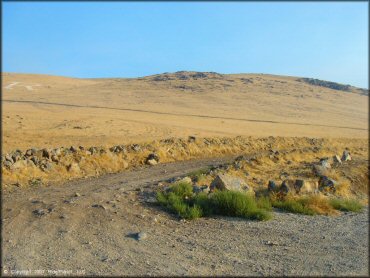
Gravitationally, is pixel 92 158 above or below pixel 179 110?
above

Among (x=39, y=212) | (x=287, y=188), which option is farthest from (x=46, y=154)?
(x=287, y=188)

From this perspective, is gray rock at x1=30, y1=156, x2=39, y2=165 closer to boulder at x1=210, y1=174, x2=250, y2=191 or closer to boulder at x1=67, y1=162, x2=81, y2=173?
boulder at x1=67, y1=162, x2=81, y2=173

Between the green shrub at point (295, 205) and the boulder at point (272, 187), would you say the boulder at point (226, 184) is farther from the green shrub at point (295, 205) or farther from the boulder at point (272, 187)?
the green shrub at point (295, 205)

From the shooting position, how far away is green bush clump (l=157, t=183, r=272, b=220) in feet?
26.8

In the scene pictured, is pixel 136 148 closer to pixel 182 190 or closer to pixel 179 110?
pixel 182 190

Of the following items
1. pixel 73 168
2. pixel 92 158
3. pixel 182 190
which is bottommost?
pixel 73 168

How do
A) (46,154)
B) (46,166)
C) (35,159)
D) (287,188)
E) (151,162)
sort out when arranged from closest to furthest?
(287,188) → (46,166) → (35,159) → (46,154) → (151,162)

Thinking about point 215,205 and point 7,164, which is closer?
point 215,205

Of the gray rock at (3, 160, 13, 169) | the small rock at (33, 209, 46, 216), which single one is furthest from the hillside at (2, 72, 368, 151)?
the small rock at (33, 209, 46, 216)

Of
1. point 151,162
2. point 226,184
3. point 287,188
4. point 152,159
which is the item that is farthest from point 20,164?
point 287,188

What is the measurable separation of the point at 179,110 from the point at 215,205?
36.4 meters

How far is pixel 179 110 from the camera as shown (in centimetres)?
4466

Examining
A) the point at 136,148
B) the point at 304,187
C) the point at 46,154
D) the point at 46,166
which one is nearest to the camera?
the point at 304,187

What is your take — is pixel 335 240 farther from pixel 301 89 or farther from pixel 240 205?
pixel 301 89
